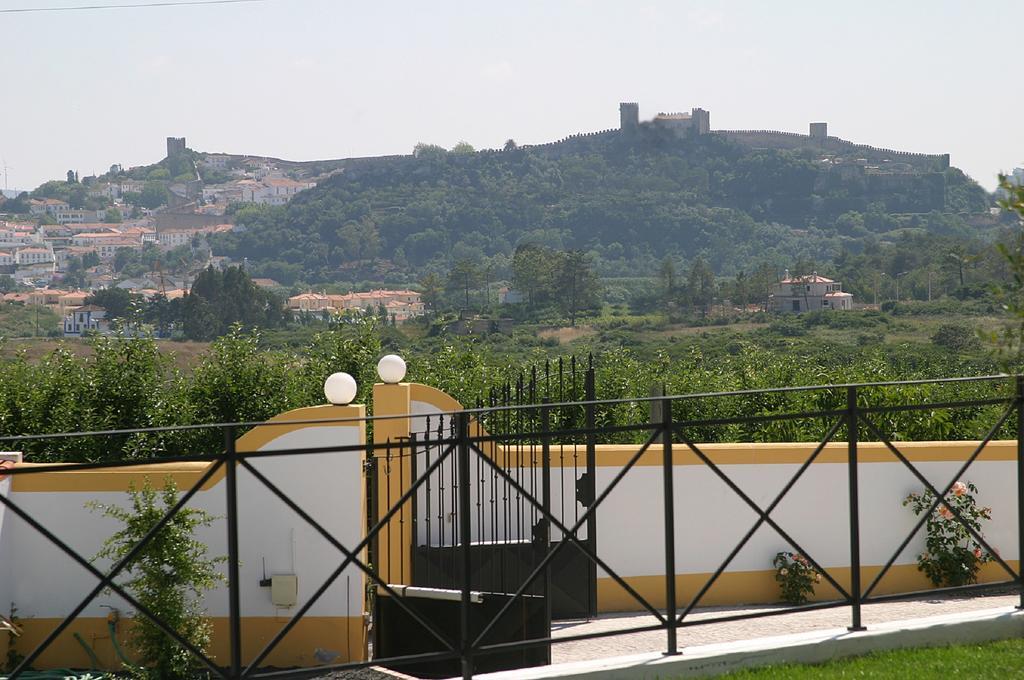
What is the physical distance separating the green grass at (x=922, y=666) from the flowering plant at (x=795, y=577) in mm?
2265

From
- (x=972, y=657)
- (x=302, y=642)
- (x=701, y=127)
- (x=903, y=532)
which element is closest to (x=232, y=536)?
(x=302, y=642)

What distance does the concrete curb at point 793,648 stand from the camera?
502 centimetres

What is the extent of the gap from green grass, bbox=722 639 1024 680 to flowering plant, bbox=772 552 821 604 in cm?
226

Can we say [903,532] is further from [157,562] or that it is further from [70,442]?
[70,442]

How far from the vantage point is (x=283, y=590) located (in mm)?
6938

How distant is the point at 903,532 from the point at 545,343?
58.7 m

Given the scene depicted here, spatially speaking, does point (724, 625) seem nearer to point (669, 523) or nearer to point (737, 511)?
point (737, 511)

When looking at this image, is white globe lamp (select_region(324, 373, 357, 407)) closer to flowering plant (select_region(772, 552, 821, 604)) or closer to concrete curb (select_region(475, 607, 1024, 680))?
concrete curb (select_region(475, 607, 1024, 680))

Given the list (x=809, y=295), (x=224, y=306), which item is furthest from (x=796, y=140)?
(x=224, y=306)

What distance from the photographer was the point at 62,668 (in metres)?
6.67

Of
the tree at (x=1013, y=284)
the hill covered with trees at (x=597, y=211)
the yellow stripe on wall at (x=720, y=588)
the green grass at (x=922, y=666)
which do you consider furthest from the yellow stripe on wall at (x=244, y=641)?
the hill covered with trees at (x=597, y=211)

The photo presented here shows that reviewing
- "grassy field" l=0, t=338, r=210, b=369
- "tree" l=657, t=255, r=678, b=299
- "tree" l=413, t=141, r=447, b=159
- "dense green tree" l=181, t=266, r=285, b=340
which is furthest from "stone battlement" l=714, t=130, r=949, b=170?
"grassy field" l=0, t=338, r=210, b=369

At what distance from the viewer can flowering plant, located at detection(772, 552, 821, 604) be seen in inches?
302

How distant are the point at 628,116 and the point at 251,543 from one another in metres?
135
